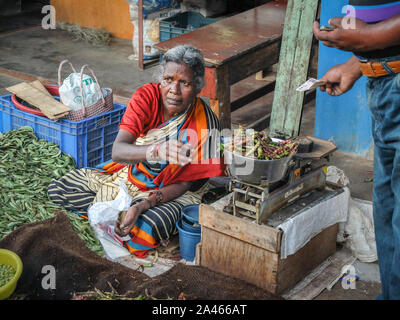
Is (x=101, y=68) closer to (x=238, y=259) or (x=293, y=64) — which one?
(x=293, y=64)

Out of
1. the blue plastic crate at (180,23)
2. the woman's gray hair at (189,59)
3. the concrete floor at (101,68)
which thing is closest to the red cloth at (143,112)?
the woman's gray hair at (189,59)

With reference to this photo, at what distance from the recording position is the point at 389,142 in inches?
94.7

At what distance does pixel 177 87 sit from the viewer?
3.42 m

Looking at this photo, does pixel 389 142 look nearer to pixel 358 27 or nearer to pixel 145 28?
pixel 358 27

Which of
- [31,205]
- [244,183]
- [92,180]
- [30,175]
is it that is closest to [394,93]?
[244,183]

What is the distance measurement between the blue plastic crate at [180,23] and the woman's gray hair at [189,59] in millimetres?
3385

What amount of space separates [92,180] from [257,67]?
2.09 m

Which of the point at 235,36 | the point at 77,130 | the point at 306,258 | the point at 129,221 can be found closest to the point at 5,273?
the point at 129,221

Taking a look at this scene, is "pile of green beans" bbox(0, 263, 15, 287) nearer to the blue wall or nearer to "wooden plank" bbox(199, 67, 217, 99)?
"wooden plank" bbox(199, 67, 217, 99)

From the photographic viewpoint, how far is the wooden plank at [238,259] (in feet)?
9.98

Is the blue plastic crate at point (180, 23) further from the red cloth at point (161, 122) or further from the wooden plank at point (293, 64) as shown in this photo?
the red cloth at point (161, 122)

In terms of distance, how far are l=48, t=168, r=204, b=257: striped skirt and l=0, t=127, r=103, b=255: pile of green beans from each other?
9 cm
